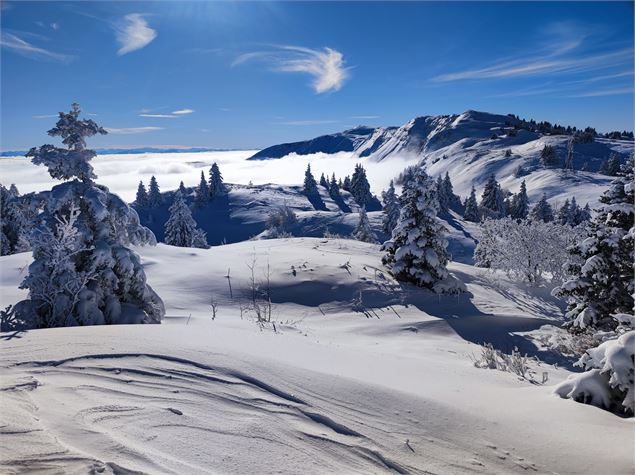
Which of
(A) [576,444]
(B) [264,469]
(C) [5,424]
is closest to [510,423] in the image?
(A) [576,444]

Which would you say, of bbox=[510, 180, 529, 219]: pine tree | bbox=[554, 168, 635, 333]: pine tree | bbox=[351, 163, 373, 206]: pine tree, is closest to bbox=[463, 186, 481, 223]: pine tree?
bbox=[510, 180, 529, 219]: pine tree

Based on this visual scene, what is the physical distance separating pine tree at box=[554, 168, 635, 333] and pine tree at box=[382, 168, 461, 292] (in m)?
6.96

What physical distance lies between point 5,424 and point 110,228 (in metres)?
7.88

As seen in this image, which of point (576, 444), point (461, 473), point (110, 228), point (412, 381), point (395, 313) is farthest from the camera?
point (395, 313)

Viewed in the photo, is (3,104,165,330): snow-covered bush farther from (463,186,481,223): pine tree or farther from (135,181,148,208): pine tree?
(135,181,148,208): pine tree

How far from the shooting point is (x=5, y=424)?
10.2 ft

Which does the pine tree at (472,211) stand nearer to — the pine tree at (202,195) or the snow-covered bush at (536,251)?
the pine tree at (202,195)

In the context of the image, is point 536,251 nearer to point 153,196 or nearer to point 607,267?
point 607,267

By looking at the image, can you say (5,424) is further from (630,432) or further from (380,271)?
(380,271)

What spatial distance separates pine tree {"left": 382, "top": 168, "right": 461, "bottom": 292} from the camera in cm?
1948

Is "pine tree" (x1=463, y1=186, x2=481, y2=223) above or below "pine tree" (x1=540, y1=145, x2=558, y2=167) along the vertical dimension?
below

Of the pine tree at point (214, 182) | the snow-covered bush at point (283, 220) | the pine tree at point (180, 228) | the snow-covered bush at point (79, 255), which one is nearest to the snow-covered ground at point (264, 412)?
the snow-covered bush at point (79, 255)

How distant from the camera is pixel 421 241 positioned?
19.8 meters

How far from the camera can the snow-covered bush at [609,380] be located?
4.73m
